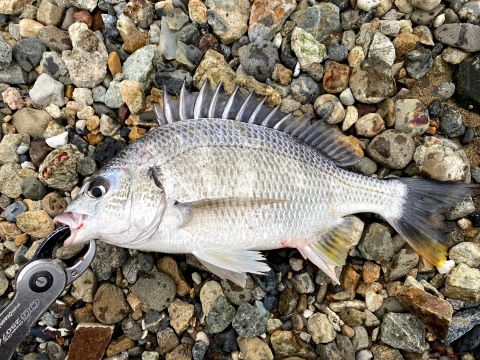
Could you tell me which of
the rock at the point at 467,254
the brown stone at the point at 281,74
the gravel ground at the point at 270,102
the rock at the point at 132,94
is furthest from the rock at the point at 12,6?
the rock at the point at 467,254

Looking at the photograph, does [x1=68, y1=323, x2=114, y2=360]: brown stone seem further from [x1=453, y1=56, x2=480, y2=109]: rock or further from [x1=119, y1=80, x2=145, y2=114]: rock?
[x1=453, y1=56, x2=480, y2=109]: rock

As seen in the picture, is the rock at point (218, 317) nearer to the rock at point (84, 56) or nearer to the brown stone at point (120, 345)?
the brown stone at point (120, 345)

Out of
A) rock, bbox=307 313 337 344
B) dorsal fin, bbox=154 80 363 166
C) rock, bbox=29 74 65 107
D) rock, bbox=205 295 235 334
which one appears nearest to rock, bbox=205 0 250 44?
dorsal fin, bbox=154 80 363 166

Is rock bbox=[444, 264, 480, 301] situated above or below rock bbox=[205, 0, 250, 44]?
below

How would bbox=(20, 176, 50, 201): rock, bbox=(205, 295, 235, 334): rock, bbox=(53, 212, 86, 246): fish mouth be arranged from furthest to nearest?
bbox=(20, 176, 50, 201): rock → bbox=(205, 295, 235, 334): rock → bbox=(53, 212, 86, 246): fish mouth

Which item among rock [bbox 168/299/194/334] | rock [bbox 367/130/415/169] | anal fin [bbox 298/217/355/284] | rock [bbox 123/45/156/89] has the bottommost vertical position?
rock [bbox 168/299/194/334]

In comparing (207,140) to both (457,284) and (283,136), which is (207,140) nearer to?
(283,136)

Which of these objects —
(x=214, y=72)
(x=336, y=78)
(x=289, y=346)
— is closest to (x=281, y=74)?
(x=336, y=78)
